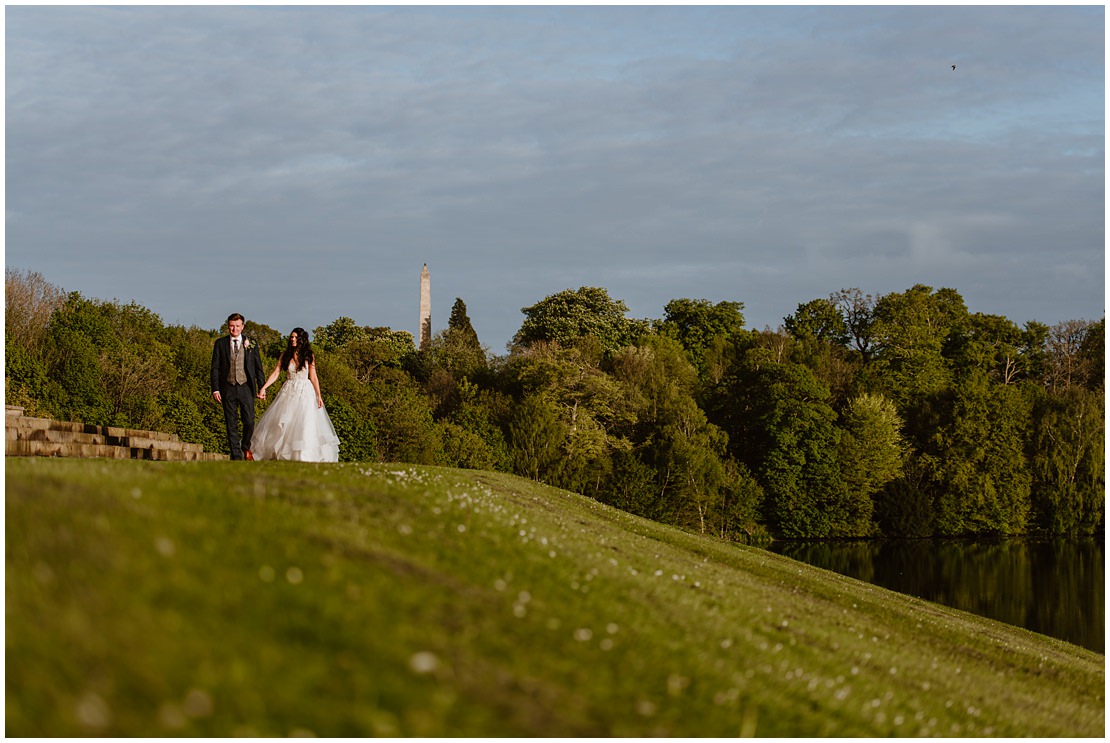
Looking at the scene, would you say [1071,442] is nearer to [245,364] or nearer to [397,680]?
[245,364]

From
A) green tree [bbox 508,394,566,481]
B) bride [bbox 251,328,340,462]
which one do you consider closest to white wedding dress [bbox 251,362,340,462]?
bride [bbox 251,328,340,462]

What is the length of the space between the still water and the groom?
117ft

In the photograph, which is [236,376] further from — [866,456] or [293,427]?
[866,456]

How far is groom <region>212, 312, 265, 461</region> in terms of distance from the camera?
1068 inches

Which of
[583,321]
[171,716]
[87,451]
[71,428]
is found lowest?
[171,716]

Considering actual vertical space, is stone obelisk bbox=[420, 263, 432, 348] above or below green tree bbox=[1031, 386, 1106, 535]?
above

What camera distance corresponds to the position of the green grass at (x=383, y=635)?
7.89 m

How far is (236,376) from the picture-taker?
2738cm

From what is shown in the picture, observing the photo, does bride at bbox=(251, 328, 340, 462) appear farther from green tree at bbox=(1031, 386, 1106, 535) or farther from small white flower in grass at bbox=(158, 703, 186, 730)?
green tree at bbox=(1031, 386, 1106, 535)

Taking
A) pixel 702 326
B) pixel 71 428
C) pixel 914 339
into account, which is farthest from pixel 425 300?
pixel 71 428

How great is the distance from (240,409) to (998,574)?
56436 mm

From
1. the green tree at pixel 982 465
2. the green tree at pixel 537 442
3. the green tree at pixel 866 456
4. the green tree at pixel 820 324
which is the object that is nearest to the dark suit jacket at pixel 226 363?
the green tree at pixel 537 442

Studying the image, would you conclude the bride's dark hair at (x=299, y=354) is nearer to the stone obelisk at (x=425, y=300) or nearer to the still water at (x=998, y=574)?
the still water at (x=998, y=574)

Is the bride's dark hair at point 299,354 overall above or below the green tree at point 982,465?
above
